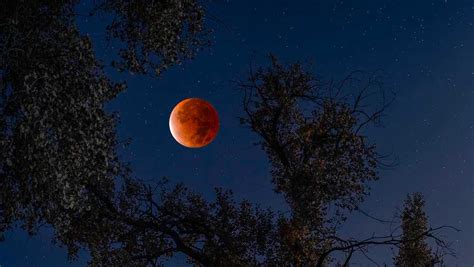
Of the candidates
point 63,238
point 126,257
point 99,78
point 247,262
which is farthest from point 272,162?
point 99,78

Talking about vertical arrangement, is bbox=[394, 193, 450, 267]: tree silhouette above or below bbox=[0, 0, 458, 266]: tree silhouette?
above

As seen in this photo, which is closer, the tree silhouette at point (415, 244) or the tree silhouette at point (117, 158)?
the tree silhouette at point (117, 158)

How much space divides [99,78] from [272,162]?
13625mm

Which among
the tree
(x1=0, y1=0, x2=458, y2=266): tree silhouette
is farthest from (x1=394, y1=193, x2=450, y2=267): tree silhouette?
(x1=0, y1=0, x2=458, y2=266): tree silhouette

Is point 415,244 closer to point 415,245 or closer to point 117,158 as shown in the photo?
point 415,245

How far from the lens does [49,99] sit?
1291 cm

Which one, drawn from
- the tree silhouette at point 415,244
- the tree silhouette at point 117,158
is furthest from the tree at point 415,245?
the tree silhouette at point 117,158

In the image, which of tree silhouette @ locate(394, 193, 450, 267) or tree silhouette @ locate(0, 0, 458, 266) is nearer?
tree silhouette @ locate(0, 0, 458, 266)

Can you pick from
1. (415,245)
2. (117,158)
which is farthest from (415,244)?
(117,158)

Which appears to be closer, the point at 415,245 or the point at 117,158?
the point at 117,158

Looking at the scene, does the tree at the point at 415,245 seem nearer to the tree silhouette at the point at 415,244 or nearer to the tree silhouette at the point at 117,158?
the tree silhouette at the point at 415,244

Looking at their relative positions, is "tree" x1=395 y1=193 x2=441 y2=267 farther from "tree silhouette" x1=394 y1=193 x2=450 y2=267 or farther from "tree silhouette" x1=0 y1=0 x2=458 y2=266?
"tree silhouette" x1=0 y1=0 x2=458 y2=266

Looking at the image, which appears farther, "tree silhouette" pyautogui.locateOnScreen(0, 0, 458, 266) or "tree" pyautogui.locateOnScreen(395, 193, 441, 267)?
"tree" pyautogui.locateOnScreen(395, 193, 441, 267)

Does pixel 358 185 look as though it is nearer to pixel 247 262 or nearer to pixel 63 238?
pixel 247 262
